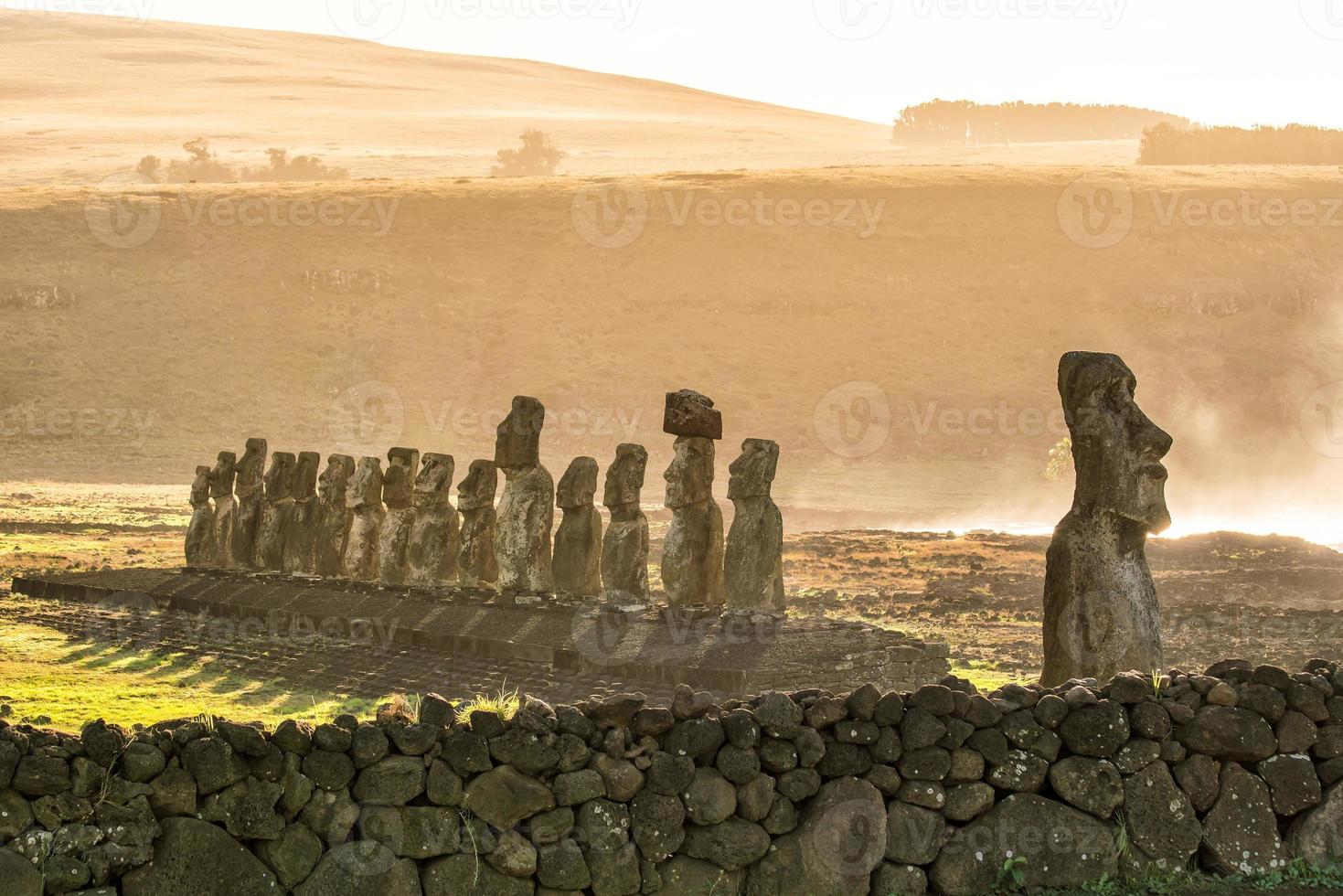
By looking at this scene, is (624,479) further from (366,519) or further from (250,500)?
(250,500)

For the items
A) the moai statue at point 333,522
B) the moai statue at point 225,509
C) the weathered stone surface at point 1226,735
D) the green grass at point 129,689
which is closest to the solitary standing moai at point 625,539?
the green grass at point 129,689

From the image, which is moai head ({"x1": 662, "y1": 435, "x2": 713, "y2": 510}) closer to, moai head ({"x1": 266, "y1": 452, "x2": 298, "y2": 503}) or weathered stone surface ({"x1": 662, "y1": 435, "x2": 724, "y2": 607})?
weathered stone surface ({"x1": 662, "y1": 435, "x2": 724, "y2": 607})

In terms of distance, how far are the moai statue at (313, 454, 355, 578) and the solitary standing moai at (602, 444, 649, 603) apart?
5.10m

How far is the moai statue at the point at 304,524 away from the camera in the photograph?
70.9 ft

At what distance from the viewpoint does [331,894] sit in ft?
25.0

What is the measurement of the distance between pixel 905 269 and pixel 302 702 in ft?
189

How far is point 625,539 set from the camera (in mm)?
17500

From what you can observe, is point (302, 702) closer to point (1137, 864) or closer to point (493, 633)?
point (493, 633)

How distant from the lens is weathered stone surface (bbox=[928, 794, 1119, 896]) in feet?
26.9

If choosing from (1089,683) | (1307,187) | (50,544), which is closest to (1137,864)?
(1089,683)

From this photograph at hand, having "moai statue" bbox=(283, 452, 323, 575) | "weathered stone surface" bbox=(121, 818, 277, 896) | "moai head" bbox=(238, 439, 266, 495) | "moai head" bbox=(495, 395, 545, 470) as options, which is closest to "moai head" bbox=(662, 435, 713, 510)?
"moai head" bbox=(495, 395, 545, 470)

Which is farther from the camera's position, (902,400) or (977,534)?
(902,400)

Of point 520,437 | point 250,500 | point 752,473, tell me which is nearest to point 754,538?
point 752,473

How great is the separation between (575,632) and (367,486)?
5.68m
